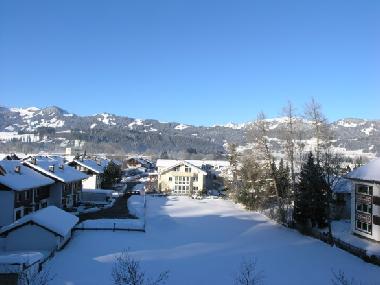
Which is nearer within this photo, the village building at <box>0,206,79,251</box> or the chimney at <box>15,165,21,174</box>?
the village building at <box>0,206,79,251</box>

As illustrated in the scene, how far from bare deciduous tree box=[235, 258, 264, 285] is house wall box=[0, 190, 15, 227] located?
22.9m

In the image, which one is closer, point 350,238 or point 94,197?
point 350,238

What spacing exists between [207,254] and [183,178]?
182ft

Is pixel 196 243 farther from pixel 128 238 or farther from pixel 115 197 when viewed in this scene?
pixel 115 197

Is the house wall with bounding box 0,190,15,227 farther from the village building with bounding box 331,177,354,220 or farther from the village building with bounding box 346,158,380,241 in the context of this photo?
the village building with bounding box 331,177,354,220

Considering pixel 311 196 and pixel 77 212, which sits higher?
pixel 311 196

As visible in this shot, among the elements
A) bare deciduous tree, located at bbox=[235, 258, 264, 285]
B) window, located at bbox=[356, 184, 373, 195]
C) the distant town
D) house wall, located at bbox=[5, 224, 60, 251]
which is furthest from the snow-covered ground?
house wall, located at bbox=[5, 224, 60, 251]

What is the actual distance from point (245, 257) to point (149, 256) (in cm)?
665

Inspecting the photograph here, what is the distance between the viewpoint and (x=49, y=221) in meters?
32.3

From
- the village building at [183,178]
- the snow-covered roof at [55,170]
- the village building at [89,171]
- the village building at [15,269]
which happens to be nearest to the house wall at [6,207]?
the snow-covered roof at [55,170]

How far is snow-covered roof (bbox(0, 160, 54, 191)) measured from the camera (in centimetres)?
4056

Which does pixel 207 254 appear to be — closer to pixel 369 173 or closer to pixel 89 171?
pixel 369 173

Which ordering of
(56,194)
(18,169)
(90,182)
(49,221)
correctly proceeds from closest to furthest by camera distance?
(49,221)
(18,169)
(56,194)
(90,182)

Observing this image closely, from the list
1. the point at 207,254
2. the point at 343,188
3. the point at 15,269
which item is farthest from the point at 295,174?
the point at 15,269
